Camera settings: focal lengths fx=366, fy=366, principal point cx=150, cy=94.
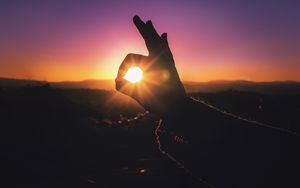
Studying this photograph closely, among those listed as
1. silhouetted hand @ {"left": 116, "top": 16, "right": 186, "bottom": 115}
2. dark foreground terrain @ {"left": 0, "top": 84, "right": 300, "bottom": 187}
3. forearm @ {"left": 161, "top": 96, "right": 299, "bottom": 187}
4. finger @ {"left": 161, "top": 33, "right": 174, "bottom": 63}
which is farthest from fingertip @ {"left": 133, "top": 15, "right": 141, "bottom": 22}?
dark foreground terrain @ {"left": 0, "top": 84, "right": 300, "bottom": 187}

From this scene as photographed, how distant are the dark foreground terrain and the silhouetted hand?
52.8 ft

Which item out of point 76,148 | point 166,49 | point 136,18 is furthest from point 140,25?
point 76,148

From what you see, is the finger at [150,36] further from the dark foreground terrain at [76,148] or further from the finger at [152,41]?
the dark foreground terrain at [76,148]

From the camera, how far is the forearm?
1.68 meters

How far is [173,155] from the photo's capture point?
75.2 inches

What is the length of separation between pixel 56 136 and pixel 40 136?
1.42m

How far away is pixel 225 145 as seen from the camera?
1729 mm

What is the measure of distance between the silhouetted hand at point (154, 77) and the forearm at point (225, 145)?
0.07m

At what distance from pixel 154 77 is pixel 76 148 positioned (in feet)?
90.6

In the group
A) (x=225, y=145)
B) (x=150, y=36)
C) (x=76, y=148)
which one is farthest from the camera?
(x=76, y=148)

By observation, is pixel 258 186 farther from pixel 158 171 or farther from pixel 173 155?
pixel 158 171

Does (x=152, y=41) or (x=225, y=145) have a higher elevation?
(x=152, y=41)

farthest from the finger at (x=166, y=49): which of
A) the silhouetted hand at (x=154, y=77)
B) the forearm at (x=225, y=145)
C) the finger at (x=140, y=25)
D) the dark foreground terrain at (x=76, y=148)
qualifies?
the dark foreground terrain at (x=76, y=148)

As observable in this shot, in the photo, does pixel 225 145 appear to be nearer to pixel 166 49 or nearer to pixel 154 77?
pixel 154 77
